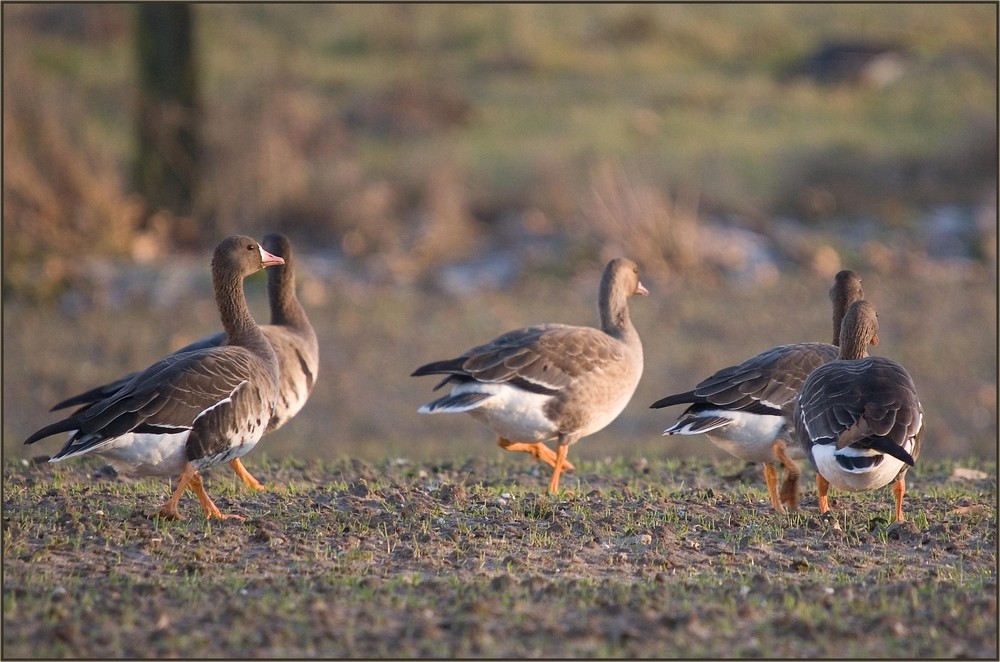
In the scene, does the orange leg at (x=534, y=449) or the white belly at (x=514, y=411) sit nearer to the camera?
the white belly at (x=514, y=411)

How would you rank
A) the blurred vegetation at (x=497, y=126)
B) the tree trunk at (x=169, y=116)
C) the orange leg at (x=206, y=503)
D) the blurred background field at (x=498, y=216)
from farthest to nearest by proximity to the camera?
the tree trunk at (x=169, y=116) < the blurred vegetation at (x=497, y=126) < the blurred background field at (x=498, y=216) < the orange leg at (x=206, y=503)

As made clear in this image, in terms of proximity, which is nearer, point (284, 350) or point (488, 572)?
point (488, 572)

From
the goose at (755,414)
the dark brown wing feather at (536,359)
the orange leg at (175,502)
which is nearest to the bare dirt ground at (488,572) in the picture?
the orange leg at (175,502)

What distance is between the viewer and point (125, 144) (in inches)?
1029

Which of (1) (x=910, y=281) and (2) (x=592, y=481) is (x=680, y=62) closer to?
(1) (x=910, y=281)

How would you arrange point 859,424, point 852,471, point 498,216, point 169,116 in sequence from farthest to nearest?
point 498,216
point 169,116
point 859,424
point 852,471

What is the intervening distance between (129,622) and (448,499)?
8.89ft

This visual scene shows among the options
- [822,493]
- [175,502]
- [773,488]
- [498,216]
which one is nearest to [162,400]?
[175,502]

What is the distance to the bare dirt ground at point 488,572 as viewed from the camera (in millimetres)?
5406

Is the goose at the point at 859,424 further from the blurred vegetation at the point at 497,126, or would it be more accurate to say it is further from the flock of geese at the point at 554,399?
the blurred vegetation at the point at 497,126

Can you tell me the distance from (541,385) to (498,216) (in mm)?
13123

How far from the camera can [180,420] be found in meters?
7.27

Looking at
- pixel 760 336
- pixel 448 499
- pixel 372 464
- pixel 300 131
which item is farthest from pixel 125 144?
pixel 448 499

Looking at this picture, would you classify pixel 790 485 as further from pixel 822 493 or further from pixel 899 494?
pixel 899 494
